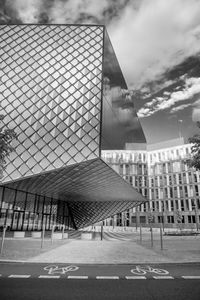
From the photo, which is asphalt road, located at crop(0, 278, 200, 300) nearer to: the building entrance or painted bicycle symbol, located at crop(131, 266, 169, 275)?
painted bicycle symbol, located at crop(131, 266, 169, 275)

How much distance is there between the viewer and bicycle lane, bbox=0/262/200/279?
7225mm

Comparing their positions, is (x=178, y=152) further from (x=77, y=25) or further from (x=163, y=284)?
(x=163, y=284)

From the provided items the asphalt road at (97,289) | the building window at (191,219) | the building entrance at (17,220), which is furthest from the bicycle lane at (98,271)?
the building window at (191,219)

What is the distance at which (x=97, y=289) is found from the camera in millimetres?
5777

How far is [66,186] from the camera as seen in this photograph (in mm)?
26500

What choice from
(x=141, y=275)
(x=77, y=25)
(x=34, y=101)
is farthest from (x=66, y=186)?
(x=77, y=25)

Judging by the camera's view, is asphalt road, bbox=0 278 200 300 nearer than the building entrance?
Yes

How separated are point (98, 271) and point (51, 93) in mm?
23709

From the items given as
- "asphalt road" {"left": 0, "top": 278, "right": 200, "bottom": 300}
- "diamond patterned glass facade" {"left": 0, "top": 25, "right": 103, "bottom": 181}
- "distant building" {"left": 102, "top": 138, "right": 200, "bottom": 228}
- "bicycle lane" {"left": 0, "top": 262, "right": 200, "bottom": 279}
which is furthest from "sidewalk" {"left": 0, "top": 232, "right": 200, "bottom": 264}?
"distant building" {"left": 102, "top": 138, "right": 200, "bottom": 228}

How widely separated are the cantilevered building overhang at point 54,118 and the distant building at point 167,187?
159 feet

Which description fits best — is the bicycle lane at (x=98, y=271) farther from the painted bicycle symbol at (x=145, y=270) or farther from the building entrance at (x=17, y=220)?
the building entrance at (x=17, y=220)

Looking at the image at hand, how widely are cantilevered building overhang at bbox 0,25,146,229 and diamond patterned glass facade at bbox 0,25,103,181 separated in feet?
0.33

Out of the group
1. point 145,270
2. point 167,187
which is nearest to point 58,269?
point 145,270

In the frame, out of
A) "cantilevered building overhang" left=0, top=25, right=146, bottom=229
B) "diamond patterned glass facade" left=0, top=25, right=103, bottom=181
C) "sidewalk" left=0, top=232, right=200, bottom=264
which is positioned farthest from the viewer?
"diamond patterned glass facade" left=0, top=25, right=103, bottom=181
